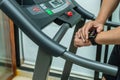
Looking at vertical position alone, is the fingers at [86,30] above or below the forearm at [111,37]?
below

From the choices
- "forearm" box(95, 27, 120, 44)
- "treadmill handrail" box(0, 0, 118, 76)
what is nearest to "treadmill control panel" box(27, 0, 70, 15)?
"treadmill handrail" box(0, 0, 118, 76)

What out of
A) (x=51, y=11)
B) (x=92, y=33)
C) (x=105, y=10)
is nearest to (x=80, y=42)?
(x=92, y=33)

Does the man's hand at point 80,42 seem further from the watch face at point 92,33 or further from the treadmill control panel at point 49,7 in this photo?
the treadmill control panel at point 49,7

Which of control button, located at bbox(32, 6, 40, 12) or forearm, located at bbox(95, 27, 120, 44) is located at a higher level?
control button, located at bbox(32, 6, 40, 12)

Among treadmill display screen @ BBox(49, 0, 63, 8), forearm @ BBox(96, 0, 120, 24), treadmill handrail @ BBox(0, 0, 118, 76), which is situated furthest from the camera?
forearm @ BBox(96, 0, 120, 24)

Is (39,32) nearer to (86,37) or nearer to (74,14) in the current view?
(86,37)

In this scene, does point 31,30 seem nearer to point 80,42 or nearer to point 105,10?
point 80,42

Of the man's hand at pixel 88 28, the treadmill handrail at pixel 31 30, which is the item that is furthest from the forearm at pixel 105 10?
the treadmill handrail at pixel 31 30

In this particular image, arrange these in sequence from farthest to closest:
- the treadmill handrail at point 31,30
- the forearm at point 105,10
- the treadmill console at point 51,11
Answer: the forearm at point 105,10, the treadmill console at point 51,11, the treadmill handrail at point 31,30

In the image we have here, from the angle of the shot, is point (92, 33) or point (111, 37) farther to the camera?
point (92, 33)

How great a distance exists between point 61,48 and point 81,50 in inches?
51.0

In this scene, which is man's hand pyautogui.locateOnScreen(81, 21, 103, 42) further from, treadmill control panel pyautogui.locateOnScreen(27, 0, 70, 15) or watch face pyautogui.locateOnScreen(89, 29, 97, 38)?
treadmill control panel pyautogui.locateOnScreen(27, 0, 70, 15)

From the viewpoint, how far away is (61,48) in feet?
3.14

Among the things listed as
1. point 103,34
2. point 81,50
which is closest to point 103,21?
point 103,34
